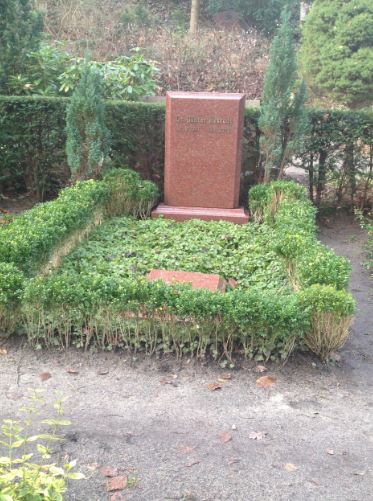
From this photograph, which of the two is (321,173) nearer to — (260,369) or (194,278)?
(194,278)

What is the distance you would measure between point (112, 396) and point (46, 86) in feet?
25.3

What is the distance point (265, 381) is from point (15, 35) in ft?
27.0

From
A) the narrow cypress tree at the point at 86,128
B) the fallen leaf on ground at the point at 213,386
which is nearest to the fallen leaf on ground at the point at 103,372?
the fallen leaf on ground at the point at 213,386

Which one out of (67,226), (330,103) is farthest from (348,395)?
(330,103)

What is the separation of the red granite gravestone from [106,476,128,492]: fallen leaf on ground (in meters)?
5.27

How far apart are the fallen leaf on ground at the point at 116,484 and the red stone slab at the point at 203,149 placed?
5.67 m

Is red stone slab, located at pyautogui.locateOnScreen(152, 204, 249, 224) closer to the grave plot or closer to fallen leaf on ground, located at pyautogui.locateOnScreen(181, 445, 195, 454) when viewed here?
the grave plot

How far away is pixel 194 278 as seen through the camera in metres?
5.29

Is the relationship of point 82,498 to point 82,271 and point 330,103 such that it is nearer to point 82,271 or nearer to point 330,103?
point 82,271

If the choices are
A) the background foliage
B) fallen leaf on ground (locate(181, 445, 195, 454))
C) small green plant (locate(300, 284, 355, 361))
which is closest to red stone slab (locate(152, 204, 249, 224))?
small green plant (locate(300, 284, 355, 361))

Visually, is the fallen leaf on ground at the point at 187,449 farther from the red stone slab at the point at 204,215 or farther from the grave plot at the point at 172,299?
the red stone slab at the point at 204,215

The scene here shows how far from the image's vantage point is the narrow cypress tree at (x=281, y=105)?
8.11 metres

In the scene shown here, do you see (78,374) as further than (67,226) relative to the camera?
No

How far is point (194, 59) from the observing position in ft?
54.2
